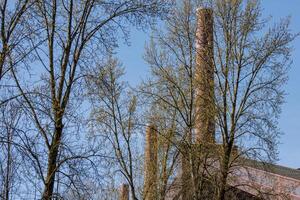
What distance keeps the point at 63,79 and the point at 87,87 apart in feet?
1.61

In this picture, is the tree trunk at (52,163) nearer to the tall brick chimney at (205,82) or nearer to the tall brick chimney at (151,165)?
the tall brick chimney at (205,82)

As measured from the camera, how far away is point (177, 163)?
20.4 metres

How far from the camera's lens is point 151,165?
2180 cm

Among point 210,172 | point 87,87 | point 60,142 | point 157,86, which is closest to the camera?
point 60,142

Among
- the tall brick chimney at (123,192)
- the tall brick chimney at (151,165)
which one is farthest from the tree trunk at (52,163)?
the tall brick chimney at (123,192)

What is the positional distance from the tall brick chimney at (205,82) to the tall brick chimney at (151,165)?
232 centimetres

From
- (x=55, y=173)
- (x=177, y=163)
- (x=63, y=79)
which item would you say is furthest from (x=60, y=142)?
(x=177, y=163)

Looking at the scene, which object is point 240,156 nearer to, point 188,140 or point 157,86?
point 188,140

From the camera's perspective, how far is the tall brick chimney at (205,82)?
18438 millimetres

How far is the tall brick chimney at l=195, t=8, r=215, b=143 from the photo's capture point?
60.5ft

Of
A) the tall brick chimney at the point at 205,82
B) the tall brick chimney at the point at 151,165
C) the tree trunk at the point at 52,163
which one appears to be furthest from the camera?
the tall brick chimney at the point at 151,165

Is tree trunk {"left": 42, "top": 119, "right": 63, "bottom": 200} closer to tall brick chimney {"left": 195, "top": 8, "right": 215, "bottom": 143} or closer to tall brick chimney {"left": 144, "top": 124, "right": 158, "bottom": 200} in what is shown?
tall brick chimney {"left": 195, "top": 8, "right": 215, "bottom": 143}

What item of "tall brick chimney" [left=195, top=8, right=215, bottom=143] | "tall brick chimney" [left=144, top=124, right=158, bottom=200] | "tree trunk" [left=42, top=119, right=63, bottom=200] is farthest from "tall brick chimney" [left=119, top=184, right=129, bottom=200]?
"tree trunk" [left=42, top=119, right=63, bottom=200]

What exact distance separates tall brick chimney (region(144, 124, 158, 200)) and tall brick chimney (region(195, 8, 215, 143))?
2321mm
